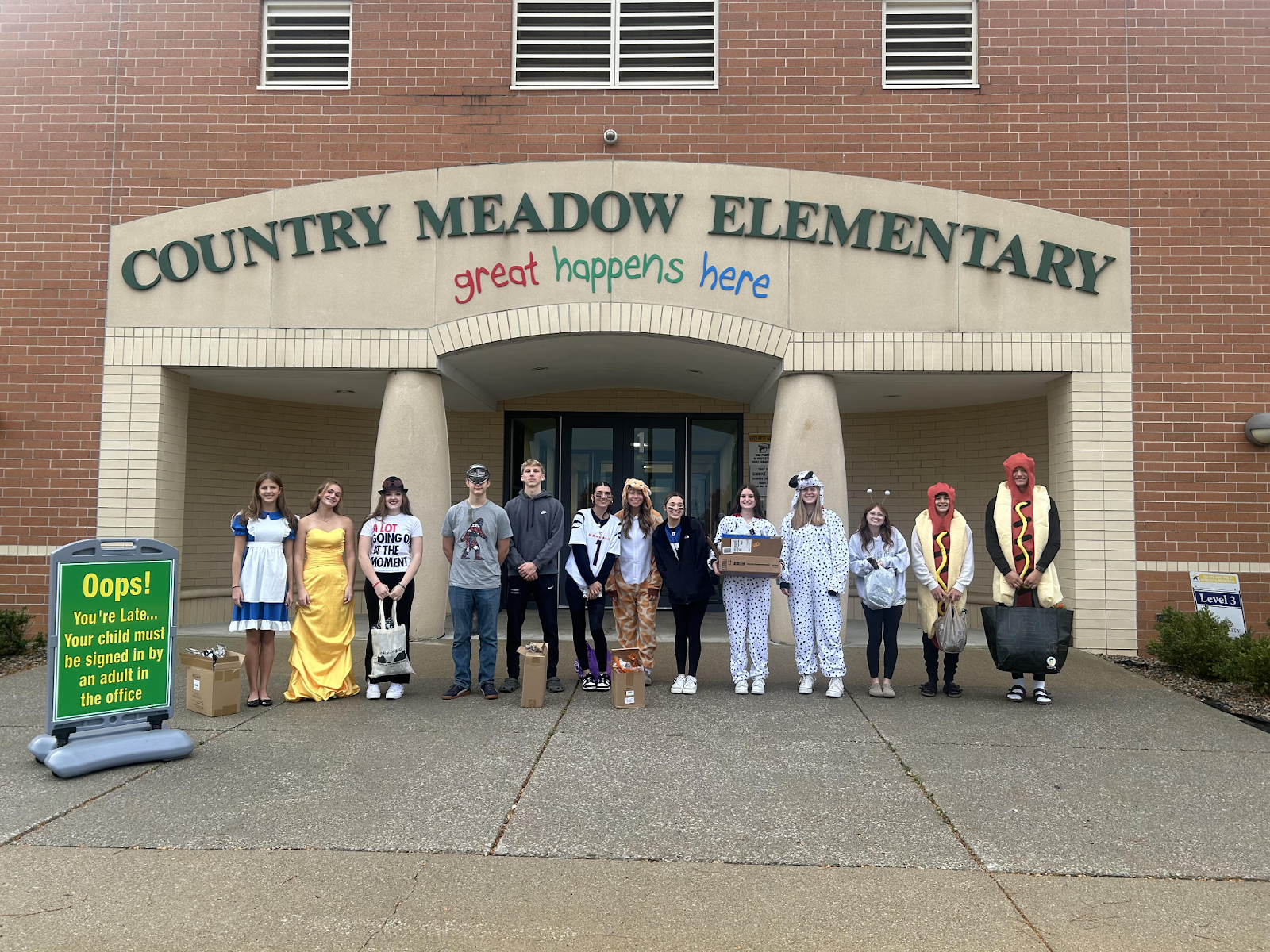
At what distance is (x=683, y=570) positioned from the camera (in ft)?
24.1

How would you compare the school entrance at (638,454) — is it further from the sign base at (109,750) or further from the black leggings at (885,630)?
the sign base at (109,750)

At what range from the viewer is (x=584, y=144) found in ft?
33.5

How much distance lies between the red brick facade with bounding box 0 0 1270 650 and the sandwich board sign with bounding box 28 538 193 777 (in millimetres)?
5239

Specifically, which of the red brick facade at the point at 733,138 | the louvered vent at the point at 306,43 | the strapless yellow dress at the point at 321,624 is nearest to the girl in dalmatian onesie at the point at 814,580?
the strapless yellow dress at the point at 321,624

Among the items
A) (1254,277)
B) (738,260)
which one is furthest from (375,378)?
(1254,277)

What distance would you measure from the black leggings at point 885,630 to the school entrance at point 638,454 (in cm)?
578

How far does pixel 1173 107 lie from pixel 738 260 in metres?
5.08

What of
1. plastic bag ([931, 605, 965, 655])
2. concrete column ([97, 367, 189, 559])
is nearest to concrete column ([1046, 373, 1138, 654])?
plastic bag ([931, 605, 965, 655])

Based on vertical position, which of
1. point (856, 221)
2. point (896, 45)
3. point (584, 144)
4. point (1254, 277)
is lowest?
point (1254, 277)

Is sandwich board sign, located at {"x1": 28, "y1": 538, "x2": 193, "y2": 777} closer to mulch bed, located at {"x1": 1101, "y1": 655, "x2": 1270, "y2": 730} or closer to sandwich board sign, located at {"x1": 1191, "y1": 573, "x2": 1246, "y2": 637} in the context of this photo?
mulch bed, located at {"x1": 1101, "y1": 655, "x2": 1270, "y2": 730}

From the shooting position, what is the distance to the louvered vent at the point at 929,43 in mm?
10258

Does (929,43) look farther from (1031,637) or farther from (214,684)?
(214,684)

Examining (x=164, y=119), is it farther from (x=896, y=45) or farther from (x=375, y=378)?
(x=896, y=45)

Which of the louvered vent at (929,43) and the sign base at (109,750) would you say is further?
the louvered vent at (929,43)
